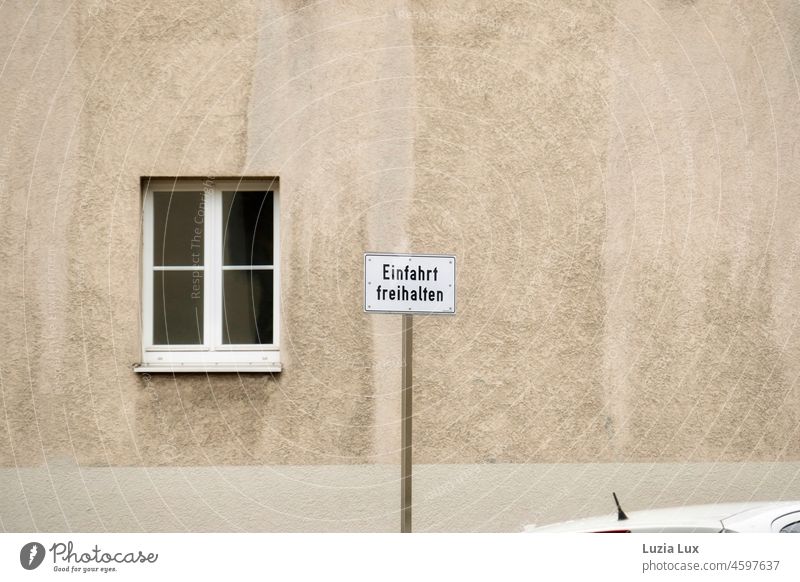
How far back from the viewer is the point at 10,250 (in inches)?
340

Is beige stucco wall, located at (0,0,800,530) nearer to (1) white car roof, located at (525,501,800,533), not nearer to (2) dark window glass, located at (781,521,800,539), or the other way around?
(1) white car roof, located at (525,501,800,533)

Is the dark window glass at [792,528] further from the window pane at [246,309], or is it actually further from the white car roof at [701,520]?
the window pane at [246,309]

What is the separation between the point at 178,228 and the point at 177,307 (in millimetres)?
643

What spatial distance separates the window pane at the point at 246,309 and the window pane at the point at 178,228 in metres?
0.35

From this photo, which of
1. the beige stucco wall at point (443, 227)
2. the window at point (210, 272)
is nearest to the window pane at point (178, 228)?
the window at point (210, 272)

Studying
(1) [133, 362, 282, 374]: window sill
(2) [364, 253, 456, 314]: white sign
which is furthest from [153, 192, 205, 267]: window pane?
(2) [364, 253, 456, 314]: white sign

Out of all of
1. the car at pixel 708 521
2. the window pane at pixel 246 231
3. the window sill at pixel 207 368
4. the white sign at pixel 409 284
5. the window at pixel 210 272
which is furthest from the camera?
the window pane at pixel 246 231

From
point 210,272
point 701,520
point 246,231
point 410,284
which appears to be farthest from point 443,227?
point 701,520

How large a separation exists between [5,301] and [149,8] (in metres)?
2.59

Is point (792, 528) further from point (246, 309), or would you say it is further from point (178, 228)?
point (178, 228)

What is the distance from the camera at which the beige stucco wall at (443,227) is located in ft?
28.3
